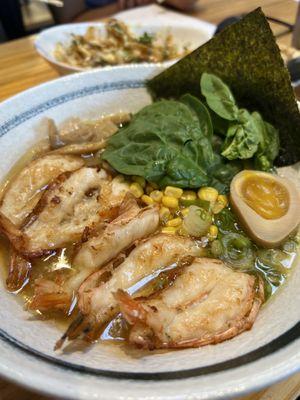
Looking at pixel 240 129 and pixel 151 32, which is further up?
pixel 151 32

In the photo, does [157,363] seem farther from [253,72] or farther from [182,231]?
[253,72]

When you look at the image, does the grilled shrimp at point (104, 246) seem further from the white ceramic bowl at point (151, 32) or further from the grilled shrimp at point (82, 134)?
the white ceramic bowl at point (151, 32)

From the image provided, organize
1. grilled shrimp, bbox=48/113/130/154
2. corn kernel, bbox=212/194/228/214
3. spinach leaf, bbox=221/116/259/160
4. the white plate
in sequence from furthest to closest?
grilled shrimp, bbox=48/113/130/154
spinach leaf, bbox=221/116/259/160
corn kernel, bbox=212/194/228/214
the white plate

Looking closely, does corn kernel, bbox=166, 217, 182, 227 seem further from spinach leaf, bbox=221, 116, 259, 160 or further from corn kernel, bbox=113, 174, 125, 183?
spinach leaf, bbox=221, 116, 259, 160

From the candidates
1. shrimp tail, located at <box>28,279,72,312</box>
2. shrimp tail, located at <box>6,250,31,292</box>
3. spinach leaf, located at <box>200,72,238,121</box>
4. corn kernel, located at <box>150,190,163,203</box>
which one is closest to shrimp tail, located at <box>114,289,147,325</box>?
shrimp tail, located at <box>28,279,72,312</box>

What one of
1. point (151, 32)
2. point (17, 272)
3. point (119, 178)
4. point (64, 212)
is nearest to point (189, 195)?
point (119, 178)
